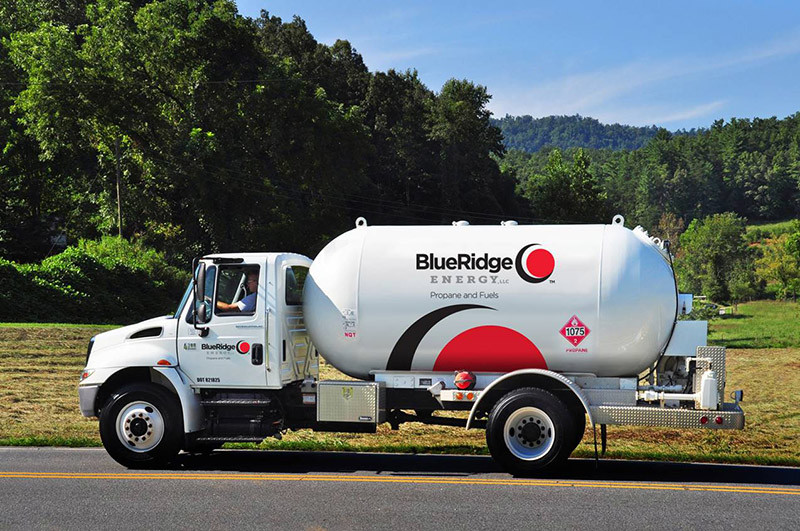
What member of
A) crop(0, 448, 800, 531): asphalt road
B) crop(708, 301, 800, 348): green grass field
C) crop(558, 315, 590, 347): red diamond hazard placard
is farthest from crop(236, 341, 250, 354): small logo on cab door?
crop(708, 301, 800, 348): green grass field

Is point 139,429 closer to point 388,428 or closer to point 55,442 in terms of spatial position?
point 55,442

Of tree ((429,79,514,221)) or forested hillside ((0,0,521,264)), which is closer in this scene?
forested hillside ((0,0,521,264))

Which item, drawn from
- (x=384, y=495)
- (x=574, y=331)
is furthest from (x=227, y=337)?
(x=574, y=331)

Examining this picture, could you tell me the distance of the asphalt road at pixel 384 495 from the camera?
27.9ft

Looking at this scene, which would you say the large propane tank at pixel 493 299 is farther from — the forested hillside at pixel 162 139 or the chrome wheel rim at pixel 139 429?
the forested hillside at pixel 162 139

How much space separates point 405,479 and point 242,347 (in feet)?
9.41

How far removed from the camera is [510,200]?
89.2m

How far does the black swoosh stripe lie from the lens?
1148cm

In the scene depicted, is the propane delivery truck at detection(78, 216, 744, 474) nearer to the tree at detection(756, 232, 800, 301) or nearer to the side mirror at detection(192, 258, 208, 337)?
the side mirror at detection(192, 258, 208, 337)

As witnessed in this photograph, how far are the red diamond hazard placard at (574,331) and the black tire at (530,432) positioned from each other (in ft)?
2.56

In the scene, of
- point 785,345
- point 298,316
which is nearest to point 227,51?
point 785,345

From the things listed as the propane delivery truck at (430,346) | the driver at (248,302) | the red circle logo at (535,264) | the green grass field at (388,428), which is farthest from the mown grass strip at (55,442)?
the red circle logo at (535,264)

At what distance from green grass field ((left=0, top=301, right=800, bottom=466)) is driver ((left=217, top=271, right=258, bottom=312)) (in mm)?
2849

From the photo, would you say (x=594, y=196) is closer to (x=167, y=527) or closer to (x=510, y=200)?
(x=510, y=200)
